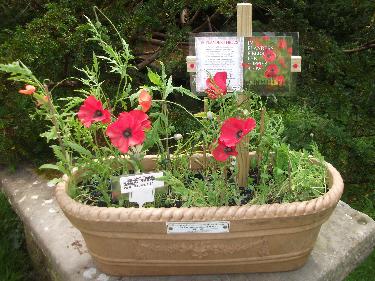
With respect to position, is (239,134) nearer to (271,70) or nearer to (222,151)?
(222,151)

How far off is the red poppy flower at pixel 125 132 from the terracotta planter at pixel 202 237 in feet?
0.62

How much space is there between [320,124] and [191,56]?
0.87m

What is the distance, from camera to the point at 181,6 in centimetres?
215

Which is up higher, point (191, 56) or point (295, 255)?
point (191, 56)

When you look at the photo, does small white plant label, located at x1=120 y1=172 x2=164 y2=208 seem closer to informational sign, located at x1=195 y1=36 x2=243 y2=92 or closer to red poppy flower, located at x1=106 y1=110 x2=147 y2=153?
red poppy flower, located at x1=106 y1=110 x2=147 y2=153

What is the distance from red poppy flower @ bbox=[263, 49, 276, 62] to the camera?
5.21 feet

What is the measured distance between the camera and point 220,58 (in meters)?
1.63

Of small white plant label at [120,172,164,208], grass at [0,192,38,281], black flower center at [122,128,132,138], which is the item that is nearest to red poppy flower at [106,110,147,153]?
black flower center at [122,128,132,138]

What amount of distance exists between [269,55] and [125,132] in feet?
1.69

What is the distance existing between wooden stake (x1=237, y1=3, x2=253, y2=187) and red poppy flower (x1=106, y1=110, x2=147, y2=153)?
366 mm

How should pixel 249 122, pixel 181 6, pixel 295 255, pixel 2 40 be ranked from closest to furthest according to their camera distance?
pixel 249 122, pixel 295 255, pixel 181 6, pixel 2 40


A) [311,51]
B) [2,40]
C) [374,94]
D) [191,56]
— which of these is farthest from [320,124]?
[2,40]

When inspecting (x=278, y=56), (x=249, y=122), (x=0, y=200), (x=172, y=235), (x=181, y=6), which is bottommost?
(x=0, y=200)

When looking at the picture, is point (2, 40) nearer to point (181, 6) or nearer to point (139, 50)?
point (139, 50)
